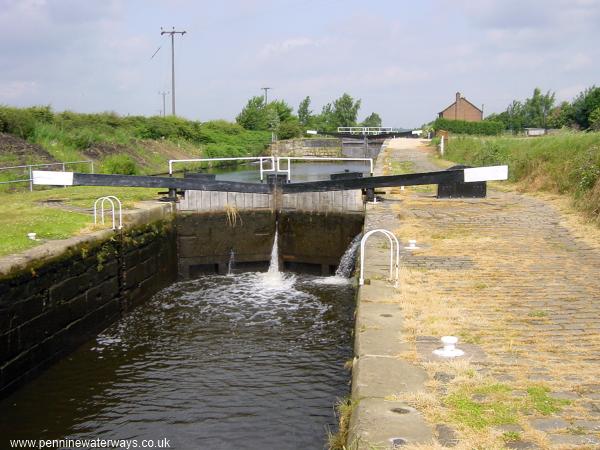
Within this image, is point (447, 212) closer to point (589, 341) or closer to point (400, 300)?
point (400, 300)

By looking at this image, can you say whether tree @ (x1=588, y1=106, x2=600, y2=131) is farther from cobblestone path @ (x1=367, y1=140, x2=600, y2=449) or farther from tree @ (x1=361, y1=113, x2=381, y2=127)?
tree @ (x1=361, y1=113, x2=381, y2=127)

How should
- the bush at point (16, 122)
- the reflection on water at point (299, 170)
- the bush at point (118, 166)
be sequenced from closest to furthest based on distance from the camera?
the bush at point (118, 166) < the bush at point (16, 122) < the reflection on water at point (299, 170)

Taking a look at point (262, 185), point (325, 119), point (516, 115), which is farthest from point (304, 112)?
point (262, 185)

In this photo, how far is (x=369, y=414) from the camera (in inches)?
124

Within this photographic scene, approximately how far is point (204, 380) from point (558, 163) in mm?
10129

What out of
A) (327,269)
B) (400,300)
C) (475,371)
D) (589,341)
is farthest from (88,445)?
(327,269)

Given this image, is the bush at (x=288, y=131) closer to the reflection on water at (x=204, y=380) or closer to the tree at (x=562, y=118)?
the tree at (x=562, y=118)

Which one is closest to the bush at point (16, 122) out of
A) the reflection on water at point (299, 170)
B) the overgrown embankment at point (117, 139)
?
the overgrown embankment at point (117, 139)

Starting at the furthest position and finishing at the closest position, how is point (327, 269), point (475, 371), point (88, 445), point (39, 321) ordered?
1. point (327, 269)
2. point (39, 321)
3. point (88, 445)
4. point (475, 371)

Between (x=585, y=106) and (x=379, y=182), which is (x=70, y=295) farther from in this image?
(x=585, y=106)

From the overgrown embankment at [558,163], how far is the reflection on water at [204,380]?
4.64 m

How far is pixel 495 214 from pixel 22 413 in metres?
7.88

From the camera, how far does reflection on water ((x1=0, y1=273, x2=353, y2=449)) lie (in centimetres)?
521

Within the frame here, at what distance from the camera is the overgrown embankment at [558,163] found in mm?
10531
